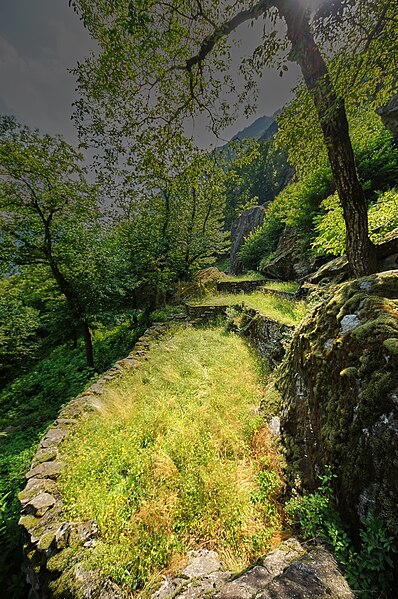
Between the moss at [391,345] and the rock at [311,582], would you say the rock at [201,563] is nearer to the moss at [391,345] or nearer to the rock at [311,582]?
the rock at [311,582]

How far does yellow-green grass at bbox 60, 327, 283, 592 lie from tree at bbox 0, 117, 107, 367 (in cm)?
588

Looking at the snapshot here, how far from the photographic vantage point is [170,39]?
408 cm

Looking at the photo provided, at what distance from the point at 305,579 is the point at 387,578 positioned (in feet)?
1.77

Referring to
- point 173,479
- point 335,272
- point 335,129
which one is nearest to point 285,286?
point 335,272

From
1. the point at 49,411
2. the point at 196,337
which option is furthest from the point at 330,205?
the point at 49,411

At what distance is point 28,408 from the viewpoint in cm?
743

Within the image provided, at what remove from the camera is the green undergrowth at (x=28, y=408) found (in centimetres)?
313

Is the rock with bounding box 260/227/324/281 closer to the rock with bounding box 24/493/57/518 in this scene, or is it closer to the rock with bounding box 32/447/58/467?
the rock with bounding box 32/447/58/467

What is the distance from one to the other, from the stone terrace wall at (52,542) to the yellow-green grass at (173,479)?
0.10 meters

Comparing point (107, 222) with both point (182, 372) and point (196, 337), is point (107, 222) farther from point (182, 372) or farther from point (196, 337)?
point (182, 372)

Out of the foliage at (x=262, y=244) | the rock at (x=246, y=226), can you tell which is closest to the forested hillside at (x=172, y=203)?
the foliage at (x=262, y=244)

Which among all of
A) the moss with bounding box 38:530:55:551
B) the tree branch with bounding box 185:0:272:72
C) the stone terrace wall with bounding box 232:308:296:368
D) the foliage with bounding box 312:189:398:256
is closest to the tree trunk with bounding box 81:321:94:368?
the stone terrace wall with bounding box 232:308:296:368

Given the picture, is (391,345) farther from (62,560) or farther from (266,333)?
(266,333)

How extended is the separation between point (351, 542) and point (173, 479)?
1.96 metres
